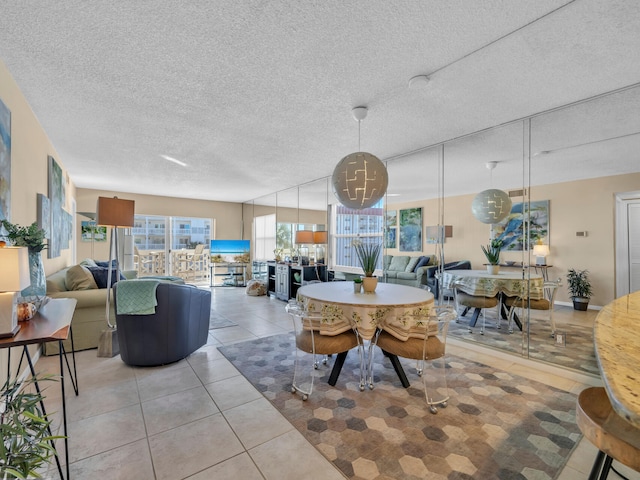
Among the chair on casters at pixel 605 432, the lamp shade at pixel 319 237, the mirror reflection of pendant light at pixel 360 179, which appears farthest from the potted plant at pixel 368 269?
the lamp shade at pixel 319 237

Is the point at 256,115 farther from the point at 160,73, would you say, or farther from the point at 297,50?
the point at 297,50

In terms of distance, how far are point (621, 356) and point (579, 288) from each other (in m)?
5.35

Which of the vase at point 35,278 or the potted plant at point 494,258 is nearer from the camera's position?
the vase at point 35,278

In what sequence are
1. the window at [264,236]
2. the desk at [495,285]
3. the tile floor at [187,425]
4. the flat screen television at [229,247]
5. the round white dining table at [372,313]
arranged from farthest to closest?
the window at [264,236]
the flat screen television at [229,247]
the desk at [495,285]
the round white dining table at [372,313]
the tile floor at [187,425]

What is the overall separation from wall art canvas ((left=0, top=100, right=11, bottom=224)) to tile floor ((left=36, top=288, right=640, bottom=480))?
147 centimetres

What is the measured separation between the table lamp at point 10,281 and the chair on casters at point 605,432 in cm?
237

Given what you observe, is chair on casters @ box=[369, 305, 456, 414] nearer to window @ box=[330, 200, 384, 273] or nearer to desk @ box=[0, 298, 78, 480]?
desk @ box=[0, 298, 78, 480]

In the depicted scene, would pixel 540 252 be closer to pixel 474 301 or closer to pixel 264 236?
pixel 474 301

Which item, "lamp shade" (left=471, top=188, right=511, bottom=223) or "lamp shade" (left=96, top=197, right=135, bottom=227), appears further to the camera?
"lamp shade" (left=471, top=188, right=511, bottom=223)

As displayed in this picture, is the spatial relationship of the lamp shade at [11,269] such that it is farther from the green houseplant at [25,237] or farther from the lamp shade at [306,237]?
the lamp shade at [306,237]

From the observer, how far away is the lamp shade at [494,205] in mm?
3707

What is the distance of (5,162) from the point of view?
2059mm

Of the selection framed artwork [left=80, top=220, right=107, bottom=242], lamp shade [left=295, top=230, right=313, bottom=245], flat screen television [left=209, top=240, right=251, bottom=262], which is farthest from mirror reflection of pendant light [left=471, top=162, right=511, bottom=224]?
framed artwork [left=80, top=220, right=107, bottom=242]

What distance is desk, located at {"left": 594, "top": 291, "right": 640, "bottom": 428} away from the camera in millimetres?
600
